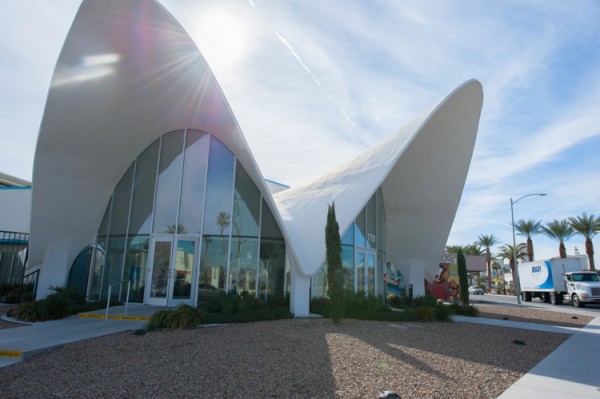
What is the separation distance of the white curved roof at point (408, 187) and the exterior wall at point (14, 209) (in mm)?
18770

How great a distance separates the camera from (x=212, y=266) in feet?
41.6

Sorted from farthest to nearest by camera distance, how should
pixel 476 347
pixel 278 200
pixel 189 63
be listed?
pixel 278 200
pixel 189 63
pixel 476 347

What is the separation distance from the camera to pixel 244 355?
21.3 ft

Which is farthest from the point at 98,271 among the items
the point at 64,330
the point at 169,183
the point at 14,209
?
the point at 14,209

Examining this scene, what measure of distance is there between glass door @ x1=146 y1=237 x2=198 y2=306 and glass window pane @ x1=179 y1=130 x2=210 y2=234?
2.13 ft

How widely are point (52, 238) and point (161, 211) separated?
4226mm

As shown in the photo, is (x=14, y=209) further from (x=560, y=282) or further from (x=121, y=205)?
(x=560, y=282)

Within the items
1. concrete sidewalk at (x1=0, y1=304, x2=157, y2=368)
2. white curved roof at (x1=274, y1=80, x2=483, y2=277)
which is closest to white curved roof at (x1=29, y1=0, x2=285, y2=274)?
white curved roof at (x1=274, y1=80, x2=483, y2=277)

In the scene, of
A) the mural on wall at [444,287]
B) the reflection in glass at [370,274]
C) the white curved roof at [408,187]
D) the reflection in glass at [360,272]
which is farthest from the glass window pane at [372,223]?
the mural on wall at [444,287]

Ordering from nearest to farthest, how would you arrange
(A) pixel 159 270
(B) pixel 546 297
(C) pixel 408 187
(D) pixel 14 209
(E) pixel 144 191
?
1. (A) pixel 159 270
2. (E) pixel 144 191
3. (C) pixel 408 187
4. (D) pixel 14 209
5. (B) pixel 546 297

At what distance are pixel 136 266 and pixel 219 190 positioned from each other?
392 cm

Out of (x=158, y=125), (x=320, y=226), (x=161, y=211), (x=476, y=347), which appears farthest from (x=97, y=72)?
(x=476, y=347)

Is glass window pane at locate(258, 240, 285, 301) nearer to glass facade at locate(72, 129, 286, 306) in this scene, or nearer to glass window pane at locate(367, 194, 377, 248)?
glass facade at locate(72, 129, 286, 306)

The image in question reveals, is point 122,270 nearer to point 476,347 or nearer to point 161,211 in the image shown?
point 161,211
